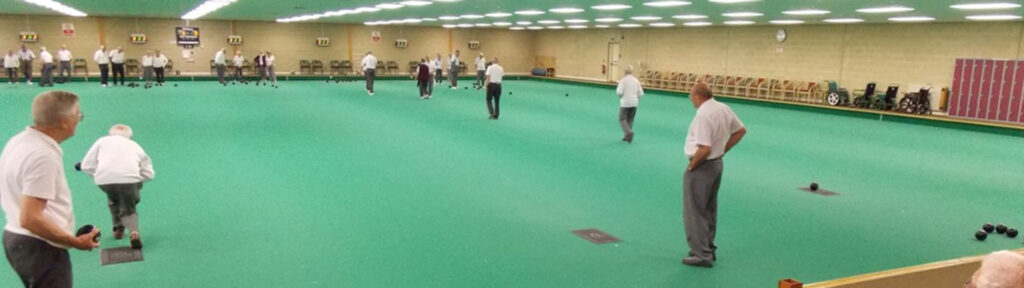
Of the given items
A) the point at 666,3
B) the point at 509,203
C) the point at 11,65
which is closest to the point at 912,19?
the point at 666,3

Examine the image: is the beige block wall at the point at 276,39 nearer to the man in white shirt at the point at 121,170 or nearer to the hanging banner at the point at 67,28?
the hanging banner at the point at 67,28

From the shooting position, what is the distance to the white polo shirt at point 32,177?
264 centimetres

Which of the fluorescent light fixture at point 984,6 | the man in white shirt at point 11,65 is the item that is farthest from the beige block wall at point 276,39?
the fluorescent light fixture at point 984,6

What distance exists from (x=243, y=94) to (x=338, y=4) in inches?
192

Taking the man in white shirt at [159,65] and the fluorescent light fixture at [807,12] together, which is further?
the man in white shirt at [159,65]

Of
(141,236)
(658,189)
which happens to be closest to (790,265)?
(658,189)

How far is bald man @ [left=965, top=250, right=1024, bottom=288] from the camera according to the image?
214 centimetres

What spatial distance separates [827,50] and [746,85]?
307 cm

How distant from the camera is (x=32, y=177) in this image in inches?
104

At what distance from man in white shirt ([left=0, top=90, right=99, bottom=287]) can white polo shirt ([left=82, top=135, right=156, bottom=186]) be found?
2393mm

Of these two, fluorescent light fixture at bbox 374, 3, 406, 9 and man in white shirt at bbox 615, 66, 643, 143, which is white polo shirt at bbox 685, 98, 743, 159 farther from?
fluorescent light fixture at bbox 374, 3, 406, 9

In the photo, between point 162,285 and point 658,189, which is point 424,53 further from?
point 162,285

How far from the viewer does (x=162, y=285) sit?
14.8 ft

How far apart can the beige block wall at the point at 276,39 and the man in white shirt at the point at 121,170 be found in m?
27.9
